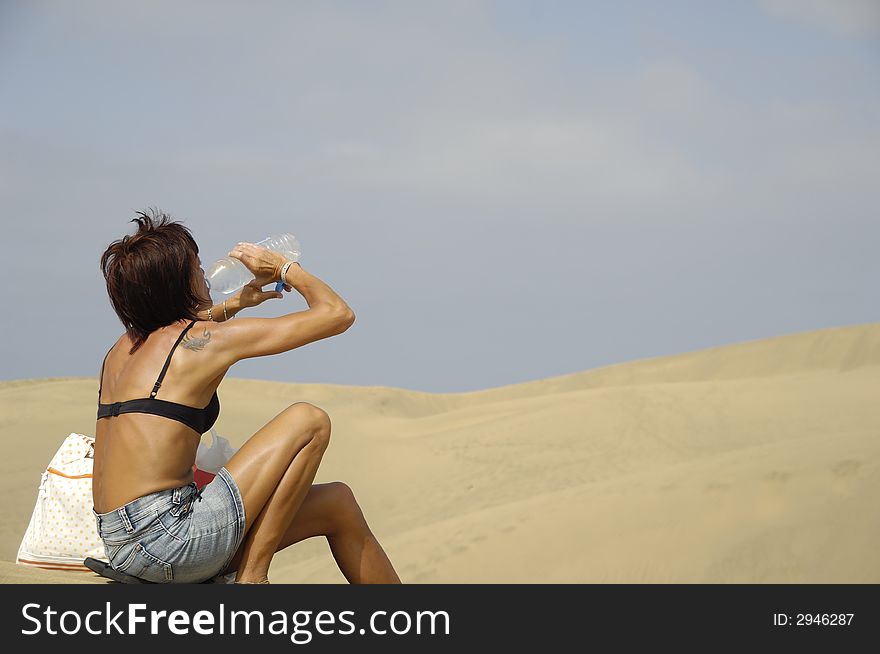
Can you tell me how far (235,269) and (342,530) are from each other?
1480mm

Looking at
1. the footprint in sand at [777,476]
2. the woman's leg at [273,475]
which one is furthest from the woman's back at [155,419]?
the footprint in sand at [777,476]

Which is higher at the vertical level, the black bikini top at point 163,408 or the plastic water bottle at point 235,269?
the plastic water bottle at point 235,269

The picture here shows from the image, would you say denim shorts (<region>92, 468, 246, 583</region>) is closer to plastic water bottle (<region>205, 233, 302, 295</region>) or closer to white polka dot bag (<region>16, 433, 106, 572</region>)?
white polka dot bag (<region>16, 433, 106, 572</region>)

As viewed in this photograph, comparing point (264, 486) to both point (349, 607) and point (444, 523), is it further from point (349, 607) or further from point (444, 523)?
point (444, 523)

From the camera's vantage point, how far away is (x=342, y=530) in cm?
421

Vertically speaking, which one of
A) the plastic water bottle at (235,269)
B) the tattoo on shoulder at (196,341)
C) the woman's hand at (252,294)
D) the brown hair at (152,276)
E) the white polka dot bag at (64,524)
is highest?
the plastic water bottle at (235,269)

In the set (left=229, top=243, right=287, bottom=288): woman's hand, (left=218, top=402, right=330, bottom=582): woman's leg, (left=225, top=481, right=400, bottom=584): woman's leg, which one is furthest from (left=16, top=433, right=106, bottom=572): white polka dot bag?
(left=229, top=243, right=287, bottom=288): woman's hand

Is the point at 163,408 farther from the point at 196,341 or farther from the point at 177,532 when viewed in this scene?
the point at 177,532

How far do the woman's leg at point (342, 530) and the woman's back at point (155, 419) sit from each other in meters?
0.57

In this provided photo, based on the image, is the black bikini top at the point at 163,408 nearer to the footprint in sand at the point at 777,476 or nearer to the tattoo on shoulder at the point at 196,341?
the tattoo on shoulder at the point at 196,341

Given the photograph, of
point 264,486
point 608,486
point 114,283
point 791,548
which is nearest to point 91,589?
point 264,486

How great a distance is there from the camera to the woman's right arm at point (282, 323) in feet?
12.3

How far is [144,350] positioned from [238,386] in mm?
22068

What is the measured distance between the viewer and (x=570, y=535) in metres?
7.49
